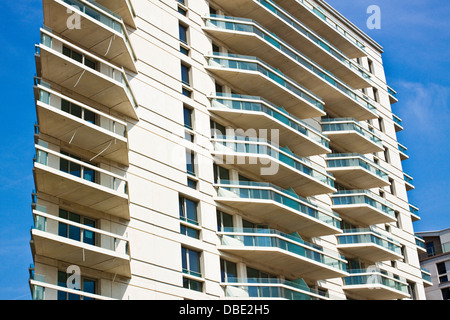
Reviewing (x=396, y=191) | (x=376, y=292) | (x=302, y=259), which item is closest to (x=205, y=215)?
(x=302, y=259)

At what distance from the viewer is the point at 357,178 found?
52.5m

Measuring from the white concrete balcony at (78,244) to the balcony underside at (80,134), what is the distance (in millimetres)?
4048

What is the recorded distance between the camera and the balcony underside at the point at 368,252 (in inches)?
1898

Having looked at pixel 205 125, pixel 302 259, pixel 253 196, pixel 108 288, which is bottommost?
pixel 108 288

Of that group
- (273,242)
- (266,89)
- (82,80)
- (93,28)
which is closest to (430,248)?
(266,89)

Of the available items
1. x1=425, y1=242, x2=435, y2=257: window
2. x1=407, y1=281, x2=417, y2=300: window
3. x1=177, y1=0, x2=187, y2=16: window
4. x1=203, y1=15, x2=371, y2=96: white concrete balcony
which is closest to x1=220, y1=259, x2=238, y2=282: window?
x1=203, y1=15, x2=371, y2=96: white concrete balcony

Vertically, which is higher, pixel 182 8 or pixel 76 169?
pixel 182 8

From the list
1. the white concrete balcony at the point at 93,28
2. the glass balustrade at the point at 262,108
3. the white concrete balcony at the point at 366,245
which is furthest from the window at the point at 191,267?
the white concrete balcony at the point at 366,245

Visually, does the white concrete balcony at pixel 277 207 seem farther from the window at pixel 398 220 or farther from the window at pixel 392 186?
the window at pixel 392 186

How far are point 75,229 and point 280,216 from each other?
15111mm

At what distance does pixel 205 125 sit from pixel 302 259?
9.58 metres

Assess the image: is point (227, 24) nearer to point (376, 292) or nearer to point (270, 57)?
point (270, 57)

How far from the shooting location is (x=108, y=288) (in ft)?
102

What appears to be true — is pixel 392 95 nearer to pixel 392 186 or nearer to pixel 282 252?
pixel 392 186
